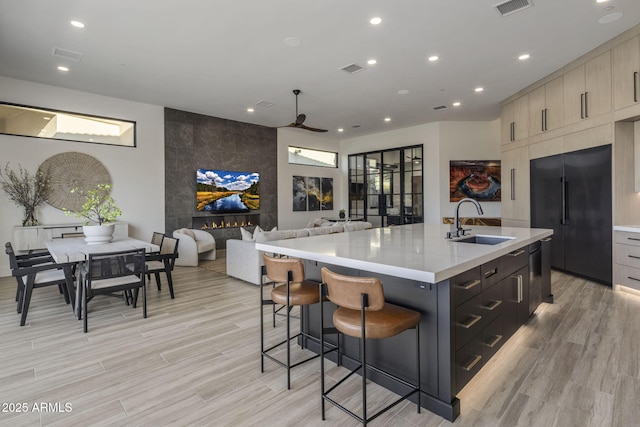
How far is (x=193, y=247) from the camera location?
250 inches

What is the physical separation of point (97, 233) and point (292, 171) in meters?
6.11

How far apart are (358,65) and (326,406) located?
15.2 feet

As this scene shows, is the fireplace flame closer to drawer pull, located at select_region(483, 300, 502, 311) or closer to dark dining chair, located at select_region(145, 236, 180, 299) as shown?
dark dining chair, located at select_region(145, 236, 180, 299)

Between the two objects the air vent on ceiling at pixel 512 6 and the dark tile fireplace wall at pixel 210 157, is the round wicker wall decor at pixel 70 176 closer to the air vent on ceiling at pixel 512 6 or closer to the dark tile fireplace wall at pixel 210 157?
the dark tile fireplace wall at pixel 210 157

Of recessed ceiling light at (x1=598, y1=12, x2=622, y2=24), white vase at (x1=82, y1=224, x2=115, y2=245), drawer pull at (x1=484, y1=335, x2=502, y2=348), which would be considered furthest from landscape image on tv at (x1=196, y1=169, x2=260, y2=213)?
recessed ceiling light at (x1=598, y1=12, x2=622, y2=24)

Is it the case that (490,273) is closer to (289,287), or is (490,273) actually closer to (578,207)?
(289,287)

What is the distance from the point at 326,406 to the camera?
1979mm

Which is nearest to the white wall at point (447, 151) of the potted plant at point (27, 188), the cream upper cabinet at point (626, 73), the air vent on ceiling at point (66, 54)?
the cream upper cabinet at point (626, 73)

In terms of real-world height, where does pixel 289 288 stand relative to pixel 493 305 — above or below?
above

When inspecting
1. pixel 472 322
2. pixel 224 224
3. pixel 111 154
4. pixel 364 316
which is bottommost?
pixel 472 322

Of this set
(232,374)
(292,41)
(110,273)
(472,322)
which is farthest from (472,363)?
(292,41)

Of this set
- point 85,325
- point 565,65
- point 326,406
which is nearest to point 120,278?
point 85,325

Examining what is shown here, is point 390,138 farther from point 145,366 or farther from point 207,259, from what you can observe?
point 145,366

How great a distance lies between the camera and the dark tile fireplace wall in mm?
7312
